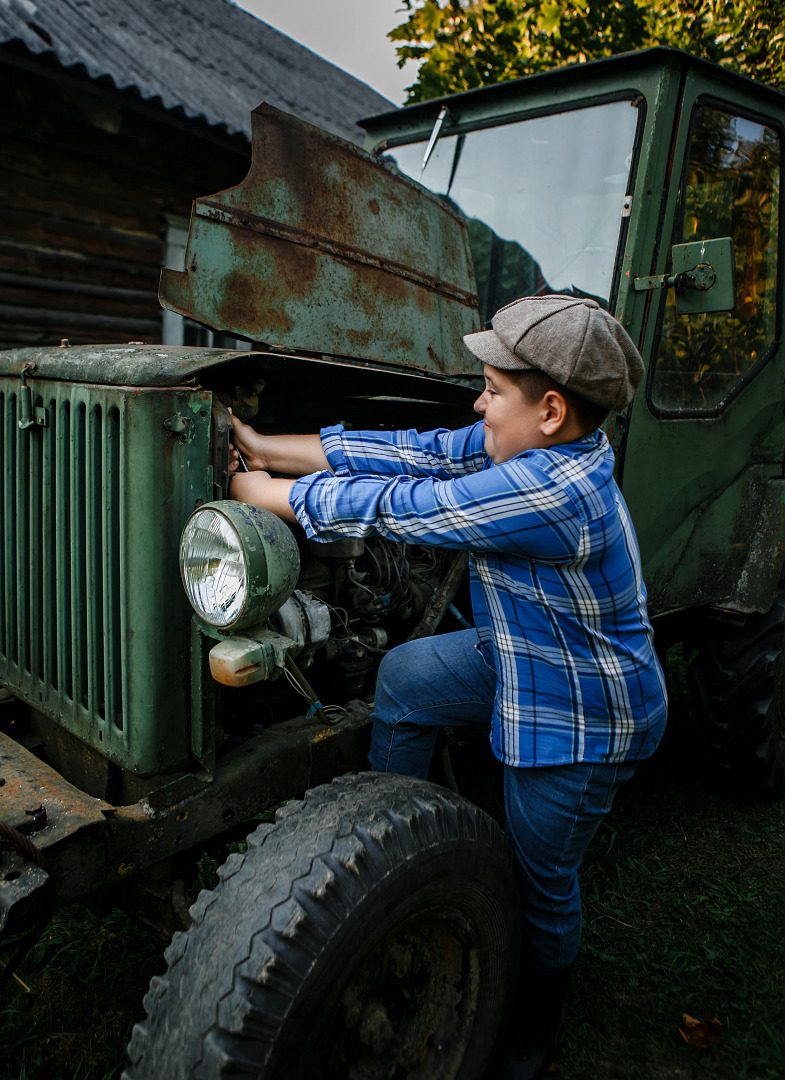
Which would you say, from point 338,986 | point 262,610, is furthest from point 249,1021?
point 262,610

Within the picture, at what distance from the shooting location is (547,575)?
1633 millimetres

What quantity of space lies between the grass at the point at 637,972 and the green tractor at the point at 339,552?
267 millimetres

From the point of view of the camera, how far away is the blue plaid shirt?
1543 mm

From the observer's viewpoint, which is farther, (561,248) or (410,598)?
(561,248)

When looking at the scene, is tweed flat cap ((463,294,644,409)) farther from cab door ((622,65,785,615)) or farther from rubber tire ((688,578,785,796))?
rubber tire ((688,578,785,796))

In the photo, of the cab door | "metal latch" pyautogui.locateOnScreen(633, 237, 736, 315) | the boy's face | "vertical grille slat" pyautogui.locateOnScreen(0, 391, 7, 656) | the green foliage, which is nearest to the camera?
the boy's face

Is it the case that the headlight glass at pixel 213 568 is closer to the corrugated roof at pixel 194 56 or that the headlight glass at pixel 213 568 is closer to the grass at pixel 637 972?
the grass at pixel 637 972

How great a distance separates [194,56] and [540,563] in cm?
843

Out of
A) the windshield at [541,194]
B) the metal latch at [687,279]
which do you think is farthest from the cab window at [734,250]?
the windshield at [541,194]

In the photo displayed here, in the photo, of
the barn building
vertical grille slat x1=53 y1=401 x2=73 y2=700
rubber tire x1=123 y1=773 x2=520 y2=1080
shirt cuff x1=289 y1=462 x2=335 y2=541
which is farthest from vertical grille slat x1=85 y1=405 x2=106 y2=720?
the barn building

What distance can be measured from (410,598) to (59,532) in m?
0.99

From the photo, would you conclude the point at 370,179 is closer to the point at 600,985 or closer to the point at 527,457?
the point at 527,457

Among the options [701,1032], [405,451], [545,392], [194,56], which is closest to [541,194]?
[405,451]

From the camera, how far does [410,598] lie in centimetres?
229
